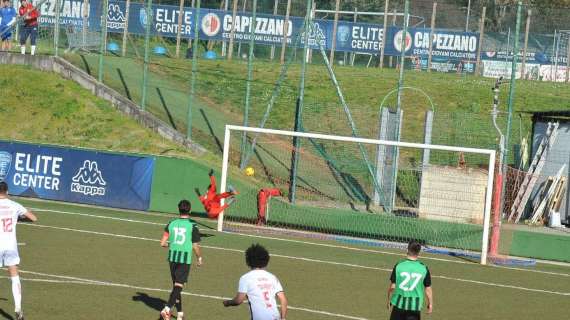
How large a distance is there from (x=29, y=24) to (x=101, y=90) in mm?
3582

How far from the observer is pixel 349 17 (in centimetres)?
4334

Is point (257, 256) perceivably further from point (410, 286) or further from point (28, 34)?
point (28, 34)

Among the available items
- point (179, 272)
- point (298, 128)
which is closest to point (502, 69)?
point (298, 128)

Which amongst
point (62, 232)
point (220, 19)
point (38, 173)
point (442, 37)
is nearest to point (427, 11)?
point (442, 37)

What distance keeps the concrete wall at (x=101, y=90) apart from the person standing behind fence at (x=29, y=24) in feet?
1.45

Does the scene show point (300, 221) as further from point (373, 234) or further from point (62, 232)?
point (62, 232)

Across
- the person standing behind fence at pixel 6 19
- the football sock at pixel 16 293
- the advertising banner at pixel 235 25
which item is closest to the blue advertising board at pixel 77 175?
the advertising banner at pixel 235 25

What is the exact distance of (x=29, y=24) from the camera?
124ft

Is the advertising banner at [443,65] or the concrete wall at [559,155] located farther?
the advertising banner at [443,65]

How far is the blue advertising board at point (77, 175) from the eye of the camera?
30984 mm

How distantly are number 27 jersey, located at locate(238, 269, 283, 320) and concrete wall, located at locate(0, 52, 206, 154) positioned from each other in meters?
22.8

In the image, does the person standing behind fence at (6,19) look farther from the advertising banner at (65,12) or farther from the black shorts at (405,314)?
the black shorts at (405,314)

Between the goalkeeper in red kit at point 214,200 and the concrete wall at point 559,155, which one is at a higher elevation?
the concrete wall at point 559,155

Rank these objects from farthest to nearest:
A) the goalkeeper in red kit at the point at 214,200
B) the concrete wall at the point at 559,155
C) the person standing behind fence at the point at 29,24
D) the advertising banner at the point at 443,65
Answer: the advertising banner at the point at 443,65
the person standing behind fence at the point at 29,24
the concrete wall at the point at 559,155
the goalkeeper in red kit at the point at 214,200
